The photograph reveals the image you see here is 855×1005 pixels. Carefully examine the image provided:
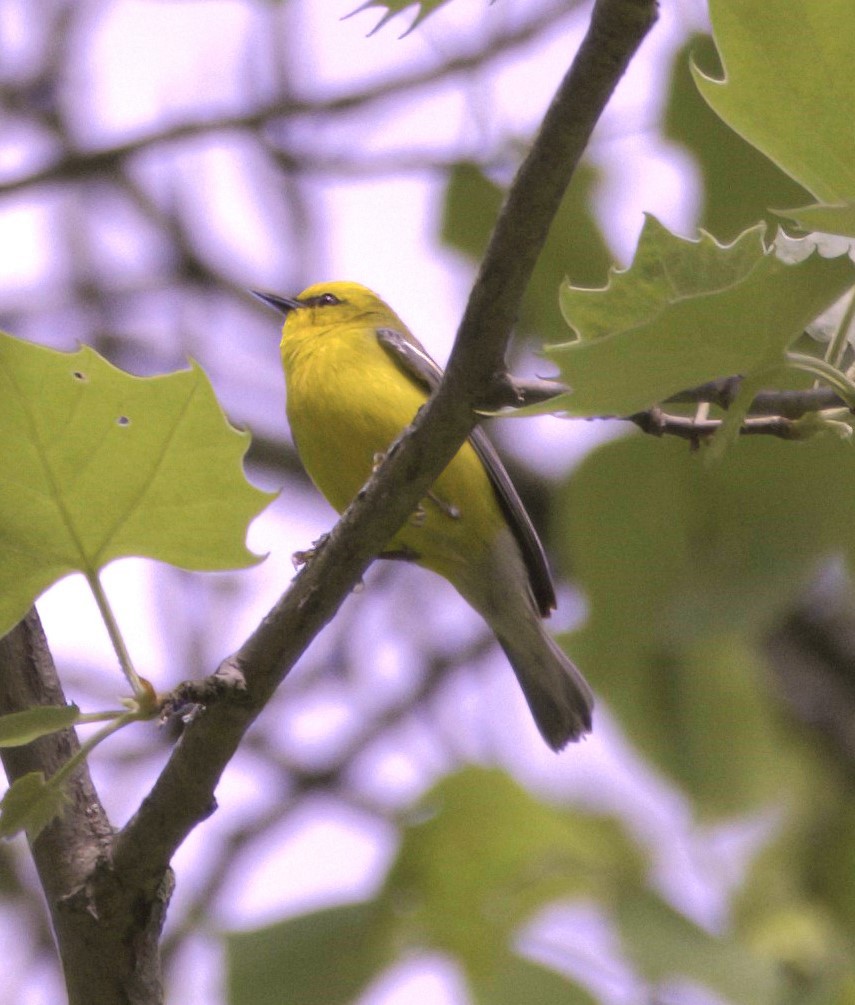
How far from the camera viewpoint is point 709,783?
496 centimetres

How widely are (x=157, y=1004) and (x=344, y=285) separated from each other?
3.76 m

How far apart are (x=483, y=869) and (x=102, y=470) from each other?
257cm

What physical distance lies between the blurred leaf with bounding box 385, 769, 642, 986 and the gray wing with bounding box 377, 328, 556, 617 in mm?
650

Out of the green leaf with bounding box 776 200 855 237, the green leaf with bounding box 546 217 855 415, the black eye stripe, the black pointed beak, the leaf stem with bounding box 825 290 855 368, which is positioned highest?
the black pointed beak

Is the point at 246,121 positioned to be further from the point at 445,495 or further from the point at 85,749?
the point at 85,749

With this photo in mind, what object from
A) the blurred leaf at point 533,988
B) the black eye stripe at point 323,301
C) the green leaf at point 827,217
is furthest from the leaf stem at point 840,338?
the black eye stripe at point 323,301

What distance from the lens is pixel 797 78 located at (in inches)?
70.9

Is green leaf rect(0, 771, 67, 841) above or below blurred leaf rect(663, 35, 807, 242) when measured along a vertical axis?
below

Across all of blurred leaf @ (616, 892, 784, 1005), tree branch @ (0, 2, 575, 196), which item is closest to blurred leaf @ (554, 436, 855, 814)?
blurred leaf @ (616, 892, 784, 1005)

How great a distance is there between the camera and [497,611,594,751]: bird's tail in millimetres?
4652

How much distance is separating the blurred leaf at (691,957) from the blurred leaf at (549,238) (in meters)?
2.12

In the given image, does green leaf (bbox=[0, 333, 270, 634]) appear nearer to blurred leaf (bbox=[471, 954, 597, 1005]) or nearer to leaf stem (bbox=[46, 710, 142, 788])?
leaf stem (bbox=[46, 710, 142, 788])

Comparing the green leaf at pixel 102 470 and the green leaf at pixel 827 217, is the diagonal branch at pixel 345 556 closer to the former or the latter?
the green leaf at pixel 102 470

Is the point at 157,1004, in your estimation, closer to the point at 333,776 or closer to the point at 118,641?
the point at 118,641
